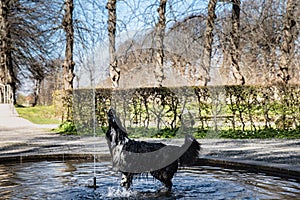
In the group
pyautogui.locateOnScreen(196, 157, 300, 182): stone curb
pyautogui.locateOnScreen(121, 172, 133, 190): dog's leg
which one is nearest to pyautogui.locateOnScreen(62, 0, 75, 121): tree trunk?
pyautogui.locateOnScreen(196, 157, 300, 182): stone curb

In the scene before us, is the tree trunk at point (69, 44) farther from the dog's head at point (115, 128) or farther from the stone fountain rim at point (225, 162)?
the dog's head at point (115, 128)

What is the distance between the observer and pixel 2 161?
28.5 ft

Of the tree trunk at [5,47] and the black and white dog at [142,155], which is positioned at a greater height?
the tree trunk at [5,47]

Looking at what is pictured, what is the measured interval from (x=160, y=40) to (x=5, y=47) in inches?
535

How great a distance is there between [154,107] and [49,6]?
1462 centimetres

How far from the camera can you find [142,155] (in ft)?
17.5

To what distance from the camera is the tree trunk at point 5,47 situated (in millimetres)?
25922

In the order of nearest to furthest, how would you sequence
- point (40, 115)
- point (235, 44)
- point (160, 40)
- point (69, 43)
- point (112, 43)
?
point (235, 44) < point (160, 40) < point (112, 43) < point (69, 43) < point (40, 115)

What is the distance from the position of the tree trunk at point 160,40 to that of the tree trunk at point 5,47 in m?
12.9

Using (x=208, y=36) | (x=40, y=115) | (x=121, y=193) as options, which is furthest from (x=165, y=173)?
(x=40, y=115)

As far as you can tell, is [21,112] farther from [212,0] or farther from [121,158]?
[121,158]

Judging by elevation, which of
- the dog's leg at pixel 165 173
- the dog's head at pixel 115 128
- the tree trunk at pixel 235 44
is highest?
the tree trunk at pixel 235 44

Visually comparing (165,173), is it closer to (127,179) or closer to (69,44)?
(127,179)

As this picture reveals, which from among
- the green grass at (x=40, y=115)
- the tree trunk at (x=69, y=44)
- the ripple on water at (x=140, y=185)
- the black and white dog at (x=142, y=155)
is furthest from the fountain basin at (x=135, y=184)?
the green grass at (x=40, y=115)
